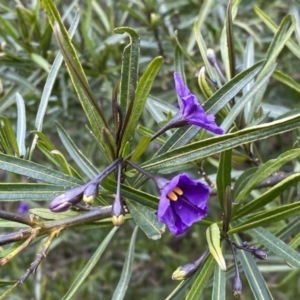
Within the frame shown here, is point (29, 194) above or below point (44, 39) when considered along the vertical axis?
below

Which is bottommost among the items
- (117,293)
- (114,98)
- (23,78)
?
(117,293)

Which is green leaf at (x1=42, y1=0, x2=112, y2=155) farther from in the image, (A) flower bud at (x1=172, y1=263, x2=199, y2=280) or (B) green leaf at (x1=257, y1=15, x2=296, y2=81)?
(B) green leaf at (x1=257, y1=15, x2=296, y2=81)

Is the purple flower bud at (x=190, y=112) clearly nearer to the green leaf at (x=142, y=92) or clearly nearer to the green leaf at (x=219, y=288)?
the green leaf at (x=142, y=92)

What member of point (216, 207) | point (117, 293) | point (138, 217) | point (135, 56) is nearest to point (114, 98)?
point (135, 56)

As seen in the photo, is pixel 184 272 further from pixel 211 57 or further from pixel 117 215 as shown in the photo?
pixel 211 57

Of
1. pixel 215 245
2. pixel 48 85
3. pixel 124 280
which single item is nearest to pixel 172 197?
pixel 215 245

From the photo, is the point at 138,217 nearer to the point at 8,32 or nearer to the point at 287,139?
the point at 8,32
